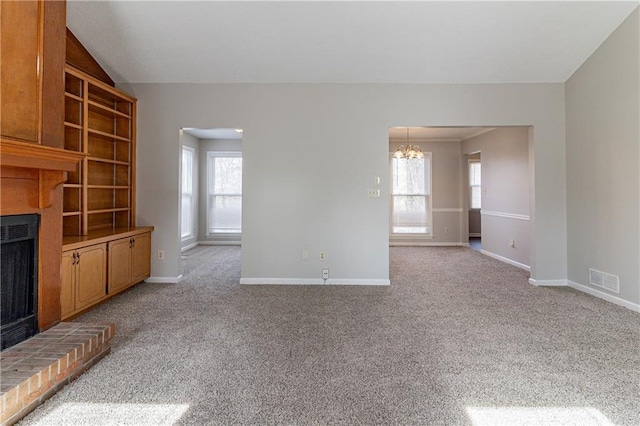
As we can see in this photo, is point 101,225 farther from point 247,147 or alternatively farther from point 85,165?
point 247,147

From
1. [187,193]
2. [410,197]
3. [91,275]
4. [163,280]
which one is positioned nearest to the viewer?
[91,275]

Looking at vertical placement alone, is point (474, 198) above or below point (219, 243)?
above

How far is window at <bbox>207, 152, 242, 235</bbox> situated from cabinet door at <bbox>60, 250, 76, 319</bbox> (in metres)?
→ 4.69

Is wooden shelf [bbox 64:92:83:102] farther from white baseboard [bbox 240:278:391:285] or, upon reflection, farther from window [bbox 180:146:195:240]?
window [bbox 180:146:195:240]

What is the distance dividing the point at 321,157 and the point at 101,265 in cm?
283

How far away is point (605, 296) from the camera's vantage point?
11.4 ft

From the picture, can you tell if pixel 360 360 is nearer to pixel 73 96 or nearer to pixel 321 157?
pixel 321 157

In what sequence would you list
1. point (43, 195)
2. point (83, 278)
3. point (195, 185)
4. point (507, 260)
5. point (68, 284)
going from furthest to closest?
1. point (195, 185)
2. point (507, 260)
3. point (83, 278)
4. point (68, 284)
5. point (43, 195)

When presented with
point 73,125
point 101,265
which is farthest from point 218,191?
point 101,265

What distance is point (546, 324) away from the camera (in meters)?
2.82

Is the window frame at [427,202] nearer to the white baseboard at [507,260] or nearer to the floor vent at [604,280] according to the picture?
the white baseboard at [507,260]

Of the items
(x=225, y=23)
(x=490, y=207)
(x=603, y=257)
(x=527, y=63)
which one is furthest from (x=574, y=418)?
(x=490, y=207)

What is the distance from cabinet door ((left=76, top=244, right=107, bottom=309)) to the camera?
9.64ft

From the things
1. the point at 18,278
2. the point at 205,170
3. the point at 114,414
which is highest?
the point at 205,170
